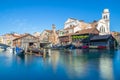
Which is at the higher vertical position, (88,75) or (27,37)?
(27,37)

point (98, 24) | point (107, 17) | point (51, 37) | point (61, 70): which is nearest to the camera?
point (61, 70)

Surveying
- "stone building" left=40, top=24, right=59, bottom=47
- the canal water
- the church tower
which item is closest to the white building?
the church tower

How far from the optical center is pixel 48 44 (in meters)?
80.4

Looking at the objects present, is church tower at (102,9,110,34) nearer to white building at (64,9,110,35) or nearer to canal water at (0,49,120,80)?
white building at (64,9,110,35)

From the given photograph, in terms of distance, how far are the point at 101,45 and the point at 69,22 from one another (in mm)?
23803

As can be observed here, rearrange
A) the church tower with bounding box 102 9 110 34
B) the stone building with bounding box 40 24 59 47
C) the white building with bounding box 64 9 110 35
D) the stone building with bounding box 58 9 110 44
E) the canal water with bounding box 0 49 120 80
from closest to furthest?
1. the canal water with bounding box 0 49 120 80
2. the stone building with bounding box 58 9 110 44
3. the white building with bounding box 64 9 110 35
4. the church tower with bounding box 102 9 110 34
5. the stone building with bounding box 40 24 59 47

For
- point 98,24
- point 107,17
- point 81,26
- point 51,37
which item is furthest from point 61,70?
point 107,17

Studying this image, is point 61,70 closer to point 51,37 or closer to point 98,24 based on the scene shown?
point 98,24

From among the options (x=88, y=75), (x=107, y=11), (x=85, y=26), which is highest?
(x=107, y=11)

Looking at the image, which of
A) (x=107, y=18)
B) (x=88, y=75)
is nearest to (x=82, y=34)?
(x=107, y=18)

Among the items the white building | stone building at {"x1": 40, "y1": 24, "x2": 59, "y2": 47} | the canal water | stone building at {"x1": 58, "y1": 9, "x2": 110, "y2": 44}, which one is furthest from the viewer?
stone building at {"x1": 40, "y1": 24, "x2": 59, "y2": 47}

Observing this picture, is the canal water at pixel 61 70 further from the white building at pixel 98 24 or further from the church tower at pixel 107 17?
the church tower at pixel 107 17

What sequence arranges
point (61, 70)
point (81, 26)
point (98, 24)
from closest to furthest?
point (61, 70), point (98, 24), point (81, 26)

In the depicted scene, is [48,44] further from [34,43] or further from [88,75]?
[88,75]
